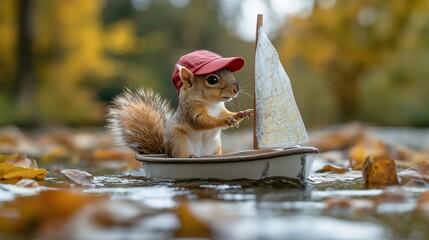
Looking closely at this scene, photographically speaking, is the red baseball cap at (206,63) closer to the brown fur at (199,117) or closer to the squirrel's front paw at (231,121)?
the brown fur at (199,117)

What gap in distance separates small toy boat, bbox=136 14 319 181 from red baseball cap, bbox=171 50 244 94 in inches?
5.2

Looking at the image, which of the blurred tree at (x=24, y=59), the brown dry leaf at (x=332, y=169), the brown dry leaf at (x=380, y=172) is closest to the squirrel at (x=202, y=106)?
the brown dry leaf at (x=380, y=172)

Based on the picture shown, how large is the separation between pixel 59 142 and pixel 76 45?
11780 millimetres

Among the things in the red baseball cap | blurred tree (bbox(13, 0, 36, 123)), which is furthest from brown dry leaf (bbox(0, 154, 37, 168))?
blurred tree (bbox(13, 0, 36, 123))

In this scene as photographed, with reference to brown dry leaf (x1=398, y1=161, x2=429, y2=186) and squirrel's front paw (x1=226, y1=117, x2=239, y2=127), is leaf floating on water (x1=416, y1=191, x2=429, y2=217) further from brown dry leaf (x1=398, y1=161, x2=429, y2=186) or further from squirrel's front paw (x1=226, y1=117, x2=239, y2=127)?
squirrel's front paw (x1=226, y1=117, x2=239, y2=127)

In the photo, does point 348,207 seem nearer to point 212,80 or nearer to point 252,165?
point 252,165

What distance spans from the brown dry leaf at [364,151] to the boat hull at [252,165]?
0.97 meters

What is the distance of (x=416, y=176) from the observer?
3396 millimetres

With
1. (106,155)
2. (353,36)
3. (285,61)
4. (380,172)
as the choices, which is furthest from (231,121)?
(285,61)

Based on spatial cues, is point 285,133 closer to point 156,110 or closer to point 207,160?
point 207,160

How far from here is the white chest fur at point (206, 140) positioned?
3725 millimetres

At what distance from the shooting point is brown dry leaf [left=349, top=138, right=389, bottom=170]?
4729mm

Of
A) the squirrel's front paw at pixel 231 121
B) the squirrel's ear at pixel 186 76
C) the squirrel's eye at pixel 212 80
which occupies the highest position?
the squirrel's ear at pixel 186 76

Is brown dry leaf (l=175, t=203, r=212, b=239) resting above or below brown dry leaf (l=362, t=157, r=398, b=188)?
below
